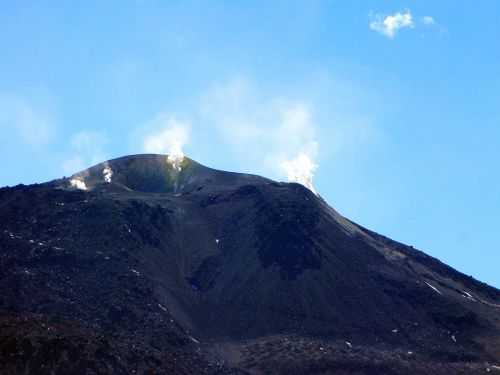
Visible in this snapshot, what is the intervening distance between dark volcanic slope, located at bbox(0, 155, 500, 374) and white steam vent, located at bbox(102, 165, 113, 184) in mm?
8131

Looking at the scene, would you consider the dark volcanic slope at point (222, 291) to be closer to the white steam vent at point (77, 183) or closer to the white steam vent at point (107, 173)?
the white steam vent at point (77, 183)

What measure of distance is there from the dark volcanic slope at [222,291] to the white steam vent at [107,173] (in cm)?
813

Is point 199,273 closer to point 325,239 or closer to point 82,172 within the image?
point 325,239

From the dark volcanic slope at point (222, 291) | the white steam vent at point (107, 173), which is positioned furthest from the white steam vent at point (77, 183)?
the dark volcanic slope at point (222, 291)

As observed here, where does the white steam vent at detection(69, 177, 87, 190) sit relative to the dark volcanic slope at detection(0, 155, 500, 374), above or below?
above

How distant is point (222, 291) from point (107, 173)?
5430cm

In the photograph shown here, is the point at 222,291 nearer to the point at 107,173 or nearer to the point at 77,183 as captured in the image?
the point at 77,183

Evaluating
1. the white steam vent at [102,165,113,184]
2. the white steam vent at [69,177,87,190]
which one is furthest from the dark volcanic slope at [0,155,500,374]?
the white steam vent at [102,165,113,184]

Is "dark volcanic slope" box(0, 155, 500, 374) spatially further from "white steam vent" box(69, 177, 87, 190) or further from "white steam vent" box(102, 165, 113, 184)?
"white steam vent" box(102, 165, 113, 184)

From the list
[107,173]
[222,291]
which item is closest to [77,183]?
[107,173]

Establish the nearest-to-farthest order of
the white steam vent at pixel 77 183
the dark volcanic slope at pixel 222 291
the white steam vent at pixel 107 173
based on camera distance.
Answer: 1. the dark volcanic slope at pixel 222 291
2. the white steam vent at pixel 77 183
3. the white steam vent at pixel 107 173

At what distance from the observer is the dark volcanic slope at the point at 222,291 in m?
62.3

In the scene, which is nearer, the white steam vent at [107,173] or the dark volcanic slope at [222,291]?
the dark volcanic slope at [222,291]

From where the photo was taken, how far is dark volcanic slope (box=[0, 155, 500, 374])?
205ft
